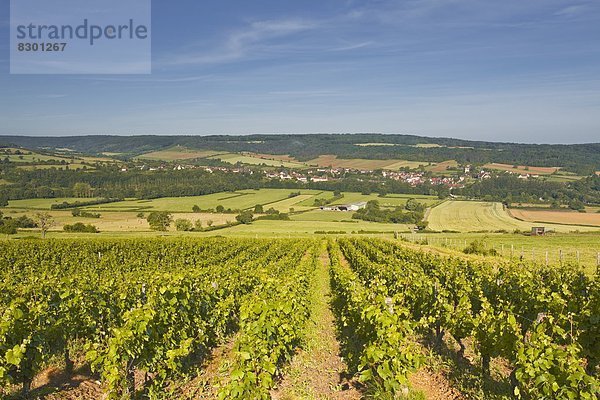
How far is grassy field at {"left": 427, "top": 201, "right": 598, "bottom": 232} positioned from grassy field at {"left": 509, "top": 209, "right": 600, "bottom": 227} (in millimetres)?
2116

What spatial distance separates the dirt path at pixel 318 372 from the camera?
823 centimetres

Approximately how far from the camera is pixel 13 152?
467 feet

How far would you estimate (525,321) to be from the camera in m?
10.5

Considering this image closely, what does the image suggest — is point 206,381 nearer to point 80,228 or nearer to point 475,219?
point 80,228

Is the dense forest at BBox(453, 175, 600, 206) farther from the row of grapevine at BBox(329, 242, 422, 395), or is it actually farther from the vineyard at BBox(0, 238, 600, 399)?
the row of grapevine at BBox(329, 242, 422, 395)

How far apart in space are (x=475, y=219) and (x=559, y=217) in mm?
12194

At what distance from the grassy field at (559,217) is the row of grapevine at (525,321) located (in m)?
53.5

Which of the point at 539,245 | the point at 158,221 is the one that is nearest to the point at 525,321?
the point at 539,245

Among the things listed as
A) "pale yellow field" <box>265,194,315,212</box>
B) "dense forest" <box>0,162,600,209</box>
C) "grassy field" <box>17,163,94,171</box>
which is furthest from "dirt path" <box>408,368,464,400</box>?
"grassy field" <box>17,163,94,171</box>

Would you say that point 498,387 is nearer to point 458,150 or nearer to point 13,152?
point 13,152

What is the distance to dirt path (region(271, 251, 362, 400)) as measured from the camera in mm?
8234

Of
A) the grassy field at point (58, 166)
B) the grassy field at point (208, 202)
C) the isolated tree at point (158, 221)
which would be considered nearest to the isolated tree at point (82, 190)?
the grassy field at point (208, 202)

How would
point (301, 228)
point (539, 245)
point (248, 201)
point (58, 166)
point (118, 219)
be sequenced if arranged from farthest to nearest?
point (58, 166), point (248, 201), point (118, 219), point (301, 228), point (539, 245)

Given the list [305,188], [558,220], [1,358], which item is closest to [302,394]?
[1,358]
